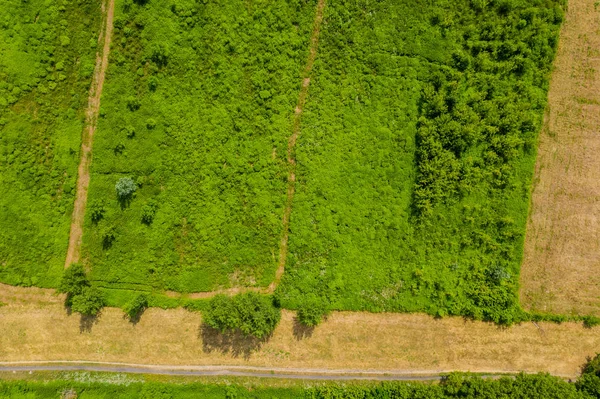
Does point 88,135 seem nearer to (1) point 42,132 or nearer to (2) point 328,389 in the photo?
(1) point 42,132

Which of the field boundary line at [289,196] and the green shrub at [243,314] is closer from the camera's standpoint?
the green shrub at [243,314]

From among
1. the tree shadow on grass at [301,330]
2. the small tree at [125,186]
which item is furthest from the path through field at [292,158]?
the small tree at [125,186]

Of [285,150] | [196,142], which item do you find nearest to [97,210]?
[196,142]

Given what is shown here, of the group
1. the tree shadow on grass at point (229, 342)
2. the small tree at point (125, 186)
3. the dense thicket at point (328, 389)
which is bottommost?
the dense thicket at point (328, 389)

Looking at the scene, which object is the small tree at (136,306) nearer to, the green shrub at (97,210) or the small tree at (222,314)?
the small tree at (222,314)

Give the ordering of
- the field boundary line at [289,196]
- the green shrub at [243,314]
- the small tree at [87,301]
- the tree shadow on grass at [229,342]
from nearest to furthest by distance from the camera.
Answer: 1. the green shrub at [243,314]
2. the small tree at [87,301]
3. the tree shadow on grass at [229,342]
4. the field boundary line at [289,196]

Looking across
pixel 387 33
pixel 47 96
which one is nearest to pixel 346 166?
pixel 387 33
